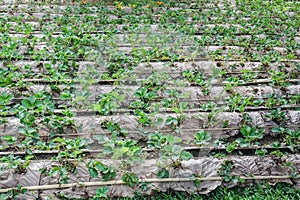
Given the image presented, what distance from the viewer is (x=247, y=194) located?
2279 millimetres

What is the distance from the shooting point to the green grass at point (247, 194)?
7.33ft

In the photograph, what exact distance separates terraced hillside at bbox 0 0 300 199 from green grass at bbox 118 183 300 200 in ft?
0.15

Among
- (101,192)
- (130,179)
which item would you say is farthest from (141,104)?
(101,192)

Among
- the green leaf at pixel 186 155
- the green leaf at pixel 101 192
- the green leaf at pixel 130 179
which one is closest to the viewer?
the green leaf at pixel 101 192

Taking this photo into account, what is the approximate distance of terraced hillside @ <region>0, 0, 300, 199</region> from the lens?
231cm

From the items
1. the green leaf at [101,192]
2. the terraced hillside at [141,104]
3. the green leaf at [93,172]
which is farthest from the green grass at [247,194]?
the green leaf at [93,172]

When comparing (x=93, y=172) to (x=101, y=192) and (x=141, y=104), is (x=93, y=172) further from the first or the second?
(x=141, y=104)

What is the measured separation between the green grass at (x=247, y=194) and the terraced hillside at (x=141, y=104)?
1.8 inches

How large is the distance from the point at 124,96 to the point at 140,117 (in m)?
0.39

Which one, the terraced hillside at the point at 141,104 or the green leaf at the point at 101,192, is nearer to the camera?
the green leaf at the point at 101,192

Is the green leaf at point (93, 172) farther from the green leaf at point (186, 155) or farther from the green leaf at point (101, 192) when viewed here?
the green leaf at point (186, 155)

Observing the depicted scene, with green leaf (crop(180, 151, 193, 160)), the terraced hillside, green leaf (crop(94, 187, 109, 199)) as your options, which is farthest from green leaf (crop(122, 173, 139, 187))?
green leaf (crop(180, 151, 193, 160))

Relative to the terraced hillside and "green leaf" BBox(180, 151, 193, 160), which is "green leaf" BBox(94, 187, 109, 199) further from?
"green leaf" BBox(180, 151, 193, 160)

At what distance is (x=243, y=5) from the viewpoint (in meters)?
5.77
